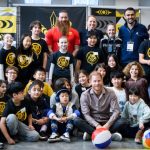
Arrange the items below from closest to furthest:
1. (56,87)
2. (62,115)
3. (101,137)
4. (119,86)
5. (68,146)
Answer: (101,137) < (68,146) < (62,115) < (56,87) < (119,86)

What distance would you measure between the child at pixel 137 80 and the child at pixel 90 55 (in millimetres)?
584

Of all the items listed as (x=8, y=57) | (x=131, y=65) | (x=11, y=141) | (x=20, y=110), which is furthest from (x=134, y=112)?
(x=8, y=57)

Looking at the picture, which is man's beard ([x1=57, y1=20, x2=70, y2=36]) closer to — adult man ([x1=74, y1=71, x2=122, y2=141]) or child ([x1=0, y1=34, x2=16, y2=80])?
child ([x1=0, y1=34, x2=16, y2=80])

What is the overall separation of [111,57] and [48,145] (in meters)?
1.82

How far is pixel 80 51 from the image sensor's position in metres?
5.54

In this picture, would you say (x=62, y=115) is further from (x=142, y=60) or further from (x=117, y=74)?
(x=142, y=60)

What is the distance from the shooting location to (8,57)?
523 cm

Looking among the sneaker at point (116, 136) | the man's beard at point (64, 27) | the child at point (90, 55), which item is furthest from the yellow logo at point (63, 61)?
the sneaker at point (116, 136)

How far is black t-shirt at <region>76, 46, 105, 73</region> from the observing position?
5527 mm

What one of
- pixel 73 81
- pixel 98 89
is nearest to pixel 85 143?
pixel 98 89

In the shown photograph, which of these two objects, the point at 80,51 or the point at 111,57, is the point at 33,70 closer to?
the point at 80,51

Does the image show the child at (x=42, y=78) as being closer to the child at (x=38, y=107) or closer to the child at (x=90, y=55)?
the child at (x=38, y=107)

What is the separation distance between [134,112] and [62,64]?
54.4 inches

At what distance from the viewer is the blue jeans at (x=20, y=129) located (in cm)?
427
